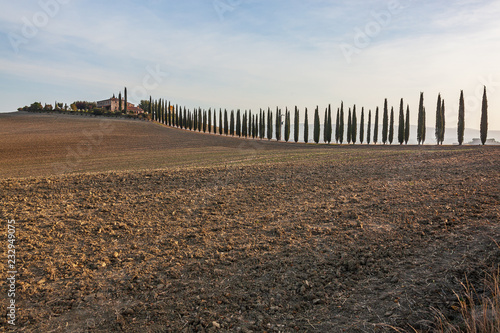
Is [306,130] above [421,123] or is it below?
below

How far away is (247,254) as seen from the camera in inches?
279

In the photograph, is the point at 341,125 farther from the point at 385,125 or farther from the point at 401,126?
the point at 401,126

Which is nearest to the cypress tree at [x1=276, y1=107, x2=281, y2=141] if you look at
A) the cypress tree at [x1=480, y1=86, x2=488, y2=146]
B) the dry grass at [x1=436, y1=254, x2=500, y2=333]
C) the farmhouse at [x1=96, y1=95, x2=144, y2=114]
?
the cypress tree at [x1=480, y1=86, x2=488, y2=146]

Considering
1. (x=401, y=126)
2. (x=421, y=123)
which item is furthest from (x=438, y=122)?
(x=401, y=126)

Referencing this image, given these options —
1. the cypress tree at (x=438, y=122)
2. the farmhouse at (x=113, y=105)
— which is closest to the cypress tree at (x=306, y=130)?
the cypress tree at (x=438, y=122)

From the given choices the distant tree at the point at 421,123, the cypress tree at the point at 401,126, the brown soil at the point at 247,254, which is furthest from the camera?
the cypress tree at the point at 401,126

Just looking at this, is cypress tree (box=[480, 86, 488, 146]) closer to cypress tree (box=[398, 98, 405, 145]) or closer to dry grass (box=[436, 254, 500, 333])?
cypress tree (box=[398, 98, 405, 145])

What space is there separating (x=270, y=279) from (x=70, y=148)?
39753 millimetres

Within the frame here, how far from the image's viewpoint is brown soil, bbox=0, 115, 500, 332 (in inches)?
193

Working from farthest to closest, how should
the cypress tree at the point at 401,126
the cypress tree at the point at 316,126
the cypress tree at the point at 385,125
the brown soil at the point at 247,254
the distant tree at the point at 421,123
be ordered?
the cypress tree at the point at 316,126, the cypress tree at the point at 385,125, the cypress tree at the point at 401,126, the distant tree at the point at 421,123, the brown soil at the point at 247,254

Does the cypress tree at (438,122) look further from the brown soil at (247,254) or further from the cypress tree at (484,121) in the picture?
the brown soil at (247,254)

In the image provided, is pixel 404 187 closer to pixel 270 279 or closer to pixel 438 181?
pixel 438 181

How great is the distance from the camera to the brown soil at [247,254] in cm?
491

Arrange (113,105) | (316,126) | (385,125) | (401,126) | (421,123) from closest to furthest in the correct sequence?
(421,123) → (401,126) → (385,125) → (316,126) → (113,105)
